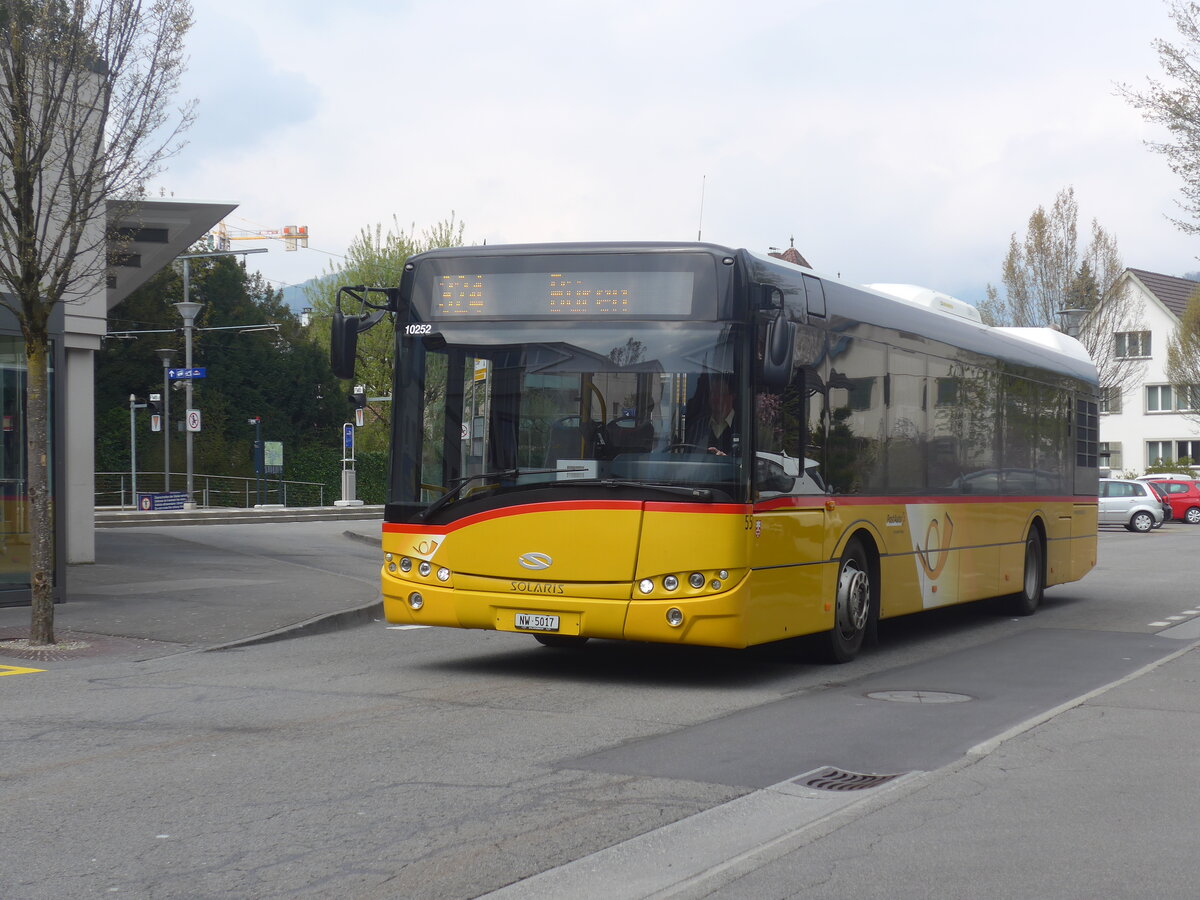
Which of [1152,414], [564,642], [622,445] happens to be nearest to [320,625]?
[564,642]

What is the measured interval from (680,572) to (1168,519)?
43648mm

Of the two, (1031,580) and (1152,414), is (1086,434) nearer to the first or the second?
(1031,580)

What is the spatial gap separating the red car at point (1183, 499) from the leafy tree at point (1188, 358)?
11713mm

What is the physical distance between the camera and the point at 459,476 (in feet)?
34.2

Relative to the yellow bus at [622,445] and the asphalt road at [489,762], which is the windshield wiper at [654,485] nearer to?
the yellow bus at [622,445]

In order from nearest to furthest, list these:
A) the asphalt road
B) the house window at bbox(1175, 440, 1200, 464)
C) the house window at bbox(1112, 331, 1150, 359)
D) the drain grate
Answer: the asphalt road, the drain grate, the house window at bbox(1112, 331, 1150, 359), the house window at bbox(1175, 440, 1200, 464)

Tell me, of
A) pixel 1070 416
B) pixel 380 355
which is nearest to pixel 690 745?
pixel 1070 416

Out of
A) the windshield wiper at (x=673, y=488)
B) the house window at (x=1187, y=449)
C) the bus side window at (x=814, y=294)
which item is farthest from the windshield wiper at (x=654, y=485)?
the house window at (x=1187, y=449)

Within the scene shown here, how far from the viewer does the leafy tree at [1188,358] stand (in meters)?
60.5

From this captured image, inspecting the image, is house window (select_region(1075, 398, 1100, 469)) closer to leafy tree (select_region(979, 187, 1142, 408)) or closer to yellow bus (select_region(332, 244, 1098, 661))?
yellow bus (select_region(332, 244, 1098, 661))

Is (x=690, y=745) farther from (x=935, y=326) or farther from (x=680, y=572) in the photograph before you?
(x=935, y=326)

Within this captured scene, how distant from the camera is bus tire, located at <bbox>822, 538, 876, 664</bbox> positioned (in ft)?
37.8

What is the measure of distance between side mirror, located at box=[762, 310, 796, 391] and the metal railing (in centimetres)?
4019

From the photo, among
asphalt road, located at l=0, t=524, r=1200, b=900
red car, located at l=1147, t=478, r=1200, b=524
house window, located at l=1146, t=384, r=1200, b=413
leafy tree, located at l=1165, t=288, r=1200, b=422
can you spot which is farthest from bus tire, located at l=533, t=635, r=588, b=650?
house window, located at l=1146, t=384, r=1200, b=413
